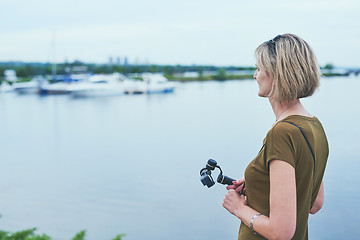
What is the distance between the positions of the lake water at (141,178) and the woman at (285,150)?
0.93 feet

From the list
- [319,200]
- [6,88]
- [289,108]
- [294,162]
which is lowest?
[6,88]

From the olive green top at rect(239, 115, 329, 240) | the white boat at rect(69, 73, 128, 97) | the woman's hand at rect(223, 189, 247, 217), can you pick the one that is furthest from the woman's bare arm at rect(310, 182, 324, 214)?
the white boat at rect(69, 73, 128, 97)

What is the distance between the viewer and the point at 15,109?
52.6 ft

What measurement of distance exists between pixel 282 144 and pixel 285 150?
1cm

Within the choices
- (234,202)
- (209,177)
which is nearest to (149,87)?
(209,177)

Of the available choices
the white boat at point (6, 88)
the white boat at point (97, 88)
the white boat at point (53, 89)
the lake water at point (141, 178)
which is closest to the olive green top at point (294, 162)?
the lake water at point (141, 178)

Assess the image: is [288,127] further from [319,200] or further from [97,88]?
[97,88]

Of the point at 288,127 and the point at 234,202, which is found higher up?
the point at 288,127

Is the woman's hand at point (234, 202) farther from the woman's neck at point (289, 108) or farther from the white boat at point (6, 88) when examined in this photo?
the white boat at point (6, 88)

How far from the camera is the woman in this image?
781mm

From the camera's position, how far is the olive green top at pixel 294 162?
2.56ft

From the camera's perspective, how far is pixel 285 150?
2.54 ft

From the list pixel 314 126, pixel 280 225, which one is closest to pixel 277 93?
pixel 314 126

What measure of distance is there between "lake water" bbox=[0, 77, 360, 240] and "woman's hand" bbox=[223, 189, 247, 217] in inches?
15.2
